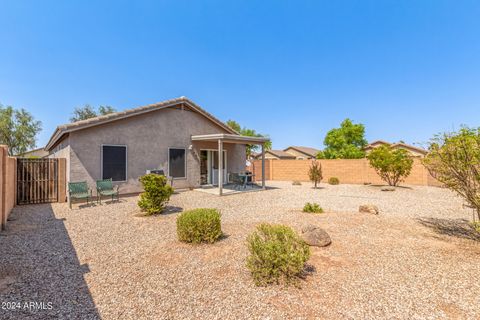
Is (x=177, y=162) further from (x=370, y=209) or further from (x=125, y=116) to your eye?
(x=370, y=209)

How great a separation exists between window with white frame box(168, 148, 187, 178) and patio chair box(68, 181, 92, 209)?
414 centimetres

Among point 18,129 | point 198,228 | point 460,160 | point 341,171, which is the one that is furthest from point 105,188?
point 18,129

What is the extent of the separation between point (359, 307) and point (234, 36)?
653 inches

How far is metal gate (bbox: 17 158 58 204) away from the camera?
9.55m

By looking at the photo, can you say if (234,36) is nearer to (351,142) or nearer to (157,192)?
(157,192)

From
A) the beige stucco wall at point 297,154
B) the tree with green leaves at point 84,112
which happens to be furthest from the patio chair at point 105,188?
the beige stucco wall at point 297,154

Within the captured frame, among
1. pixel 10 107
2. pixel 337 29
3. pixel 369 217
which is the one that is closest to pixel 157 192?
pixel 369 217

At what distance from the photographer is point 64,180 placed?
1009 cm

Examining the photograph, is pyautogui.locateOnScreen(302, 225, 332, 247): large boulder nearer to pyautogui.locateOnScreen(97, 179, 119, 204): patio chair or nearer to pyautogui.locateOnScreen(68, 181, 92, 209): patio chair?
pyautogui.locateOnScreen(97, 179, 119, 204): patio chair

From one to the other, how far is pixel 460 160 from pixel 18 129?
41018mm

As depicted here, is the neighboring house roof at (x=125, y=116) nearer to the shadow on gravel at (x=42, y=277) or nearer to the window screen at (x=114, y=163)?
the window screen at (x=114, y=163)

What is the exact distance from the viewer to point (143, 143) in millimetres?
11688

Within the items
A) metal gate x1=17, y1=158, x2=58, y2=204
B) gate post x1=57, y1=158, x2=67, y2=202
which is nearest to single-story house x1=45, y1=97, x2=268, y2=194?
gate post x1=57, y1=158, x2=67, y2=202

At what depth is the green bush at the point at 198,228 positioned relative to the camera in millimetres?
5019
